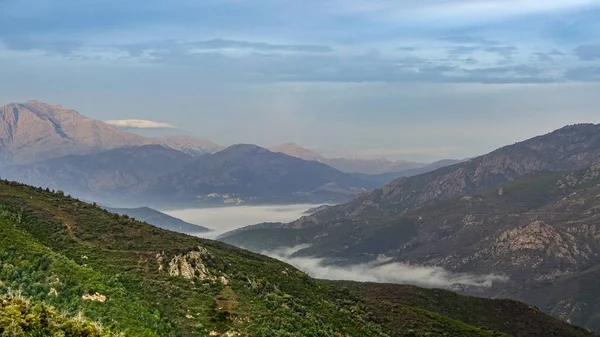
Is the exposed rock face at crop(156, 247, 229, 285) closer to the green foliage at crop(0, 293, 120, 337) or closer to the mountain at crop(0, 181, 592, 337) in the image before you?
the mountain at crop(0, 181, 592, 337)

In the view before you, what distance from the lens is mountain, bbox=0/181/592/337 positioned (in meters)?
43.3

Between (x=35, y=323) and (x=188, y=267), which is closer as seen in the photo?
(x=35, y=323)

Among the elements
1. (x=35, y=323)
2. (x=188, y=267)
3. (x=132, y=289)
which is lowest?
(x=132, y=289)

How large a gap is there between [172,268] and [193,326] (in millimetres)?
15974

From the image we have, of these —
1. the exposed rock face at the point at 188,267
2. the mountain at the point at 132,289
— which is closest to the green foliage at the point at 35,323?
the mountain at the point at 132,289

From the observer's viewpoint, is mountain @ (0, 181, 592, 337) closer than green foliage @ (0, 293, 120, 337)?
No

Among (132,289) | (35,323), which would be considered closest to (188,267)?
(132,289)

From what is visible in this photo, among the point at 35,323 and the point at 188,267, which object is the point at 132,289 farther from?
the point at 35,323

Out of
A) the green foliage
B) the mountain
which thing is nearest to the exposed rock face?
the mountain

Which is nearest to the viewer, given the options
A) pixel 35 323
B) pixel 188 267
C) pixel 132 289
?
pixel 35 323

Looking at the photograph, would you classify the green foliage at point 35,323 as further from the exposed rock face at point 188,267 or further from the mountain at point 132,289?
the exposed rock face at point 188,267

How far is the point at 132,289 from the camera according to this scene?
5862 centimetres

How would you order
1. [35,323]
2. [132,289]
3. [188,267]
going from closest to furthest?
[35,323], [132,289], [188,267]

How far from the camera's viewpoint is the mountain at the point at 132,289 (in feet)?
142
